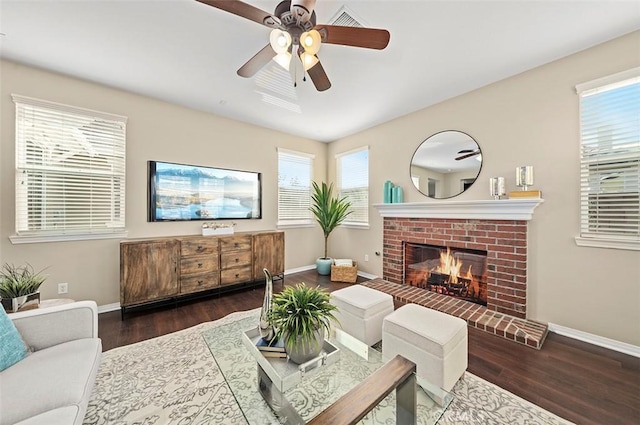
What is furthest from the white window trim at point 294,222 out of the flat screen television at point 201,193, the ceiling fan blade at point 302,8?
the ceiling fan blade at point 302,8

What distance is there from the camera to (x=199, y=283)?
127 inches

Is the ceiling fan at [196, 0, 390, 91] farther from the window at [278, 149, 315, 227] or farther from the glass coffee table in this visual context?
the window at [278, 149, 315, 227]

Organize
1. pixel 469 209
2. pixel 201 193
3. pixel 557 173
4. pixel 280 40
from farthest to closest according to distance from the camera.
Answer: pixel 201 193
pixel 469 209
pixel 557 173
pixel 280 40

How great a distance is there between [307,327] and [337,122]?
3.54m

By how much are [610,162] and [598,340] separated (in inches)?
64.8

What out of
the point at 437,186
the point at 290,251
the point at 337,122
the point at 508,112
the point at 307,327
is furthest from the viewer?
the point at 290,251

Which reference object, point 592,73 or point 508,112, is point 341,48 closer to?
point 508,112

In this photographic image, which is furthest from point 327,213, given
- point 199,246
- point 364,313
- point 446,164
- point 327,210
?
point 364,313

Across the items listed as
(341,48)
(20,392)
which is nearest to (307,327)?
(20,392)

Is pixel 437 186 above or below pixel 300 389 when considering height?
above

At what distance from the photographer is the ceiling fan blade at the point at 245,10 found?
138 centimetres

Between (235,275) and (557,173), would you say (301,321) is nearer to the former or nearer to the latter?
(235,275)

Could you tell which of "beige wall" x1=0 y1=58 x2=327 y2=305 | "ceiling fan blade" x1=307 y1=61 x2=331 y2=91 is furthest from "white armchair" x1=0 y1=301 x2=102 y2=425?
"ceiling fan blade" x1=307 y1=61 x2=331 y2=91

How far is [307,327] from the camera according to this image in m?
1.29
